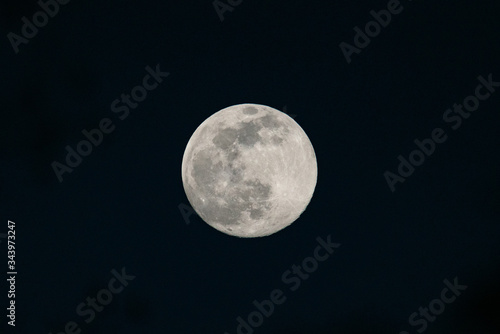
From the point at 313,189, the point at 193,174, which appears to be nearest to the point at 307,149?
the point at 313,189

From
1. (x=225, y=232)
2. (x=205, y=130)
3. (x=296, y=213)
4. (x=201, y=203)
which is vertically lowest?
(x=296, y=213)

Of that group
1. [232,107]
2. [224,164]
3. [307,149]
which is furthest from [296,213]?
[232,107]

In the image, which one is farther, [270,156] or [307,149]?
[307,149]

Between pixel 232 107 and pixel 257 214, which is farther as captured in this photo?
pixel 232 107

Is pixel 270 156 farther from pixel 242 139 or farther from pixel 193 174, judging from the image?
pixel 193 174

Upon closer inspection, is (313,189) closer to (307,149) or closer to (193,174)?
(307,149)

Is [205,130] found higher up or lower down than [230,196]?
higher up
